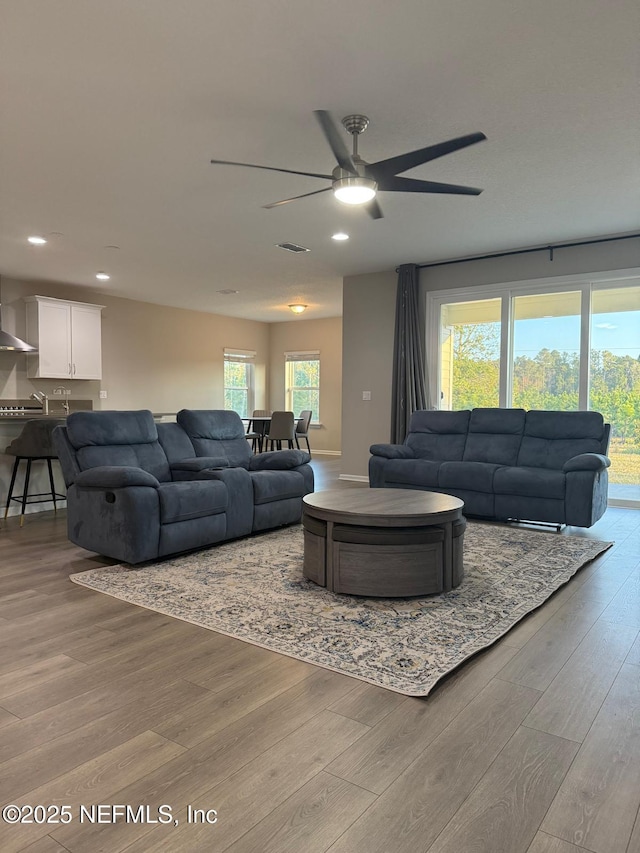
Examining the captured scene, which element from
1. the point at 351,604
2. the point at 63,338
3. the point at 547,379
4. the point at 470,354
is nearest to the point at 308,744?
the point at 351,604

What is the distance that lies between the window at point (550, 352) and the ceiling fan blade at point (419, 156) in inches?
144

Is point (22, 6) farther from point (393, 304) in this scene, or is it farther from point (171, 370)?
point (171, 370)

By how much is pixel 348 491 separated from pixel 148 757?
2.26m

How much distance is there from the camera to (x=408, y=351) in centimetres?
701

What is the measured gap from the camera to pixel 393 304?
288 inches

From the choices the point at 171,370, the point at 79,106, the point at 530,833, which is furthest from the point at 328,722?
the point at 171,370

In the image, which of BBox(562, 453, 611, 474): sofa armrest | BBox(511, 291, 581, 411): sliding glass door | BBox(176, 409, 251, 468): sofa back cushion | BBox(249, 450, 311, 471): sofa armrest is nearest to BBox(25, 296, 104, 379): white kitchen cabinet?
BBox(176, 409, 251, 468): sofa back cushion

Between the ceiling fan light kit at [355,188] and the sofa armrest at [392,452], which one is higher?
the ceiling fan light kit at [355,188]

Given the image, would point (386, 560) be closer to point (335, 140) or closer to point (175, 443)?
point (335, 140)

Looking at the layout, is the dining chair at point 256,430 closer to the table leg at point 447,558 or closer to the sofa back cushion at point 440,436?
the sofa back cushion at point 440,436

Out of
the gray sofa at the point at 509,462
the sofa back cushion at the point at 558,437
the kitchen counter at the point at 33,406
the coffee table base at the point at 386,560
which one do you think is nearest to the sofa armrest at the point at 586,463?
the gray sofa at the point at 509,462

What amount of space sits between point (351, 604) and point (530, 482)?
2.38m

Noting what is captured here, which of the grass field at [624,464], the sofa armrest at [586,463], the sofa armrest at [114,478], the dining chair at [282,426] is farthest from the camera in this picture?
the dining chair at [282,426]

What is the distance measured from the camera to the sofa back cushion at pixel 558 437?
200 inches
